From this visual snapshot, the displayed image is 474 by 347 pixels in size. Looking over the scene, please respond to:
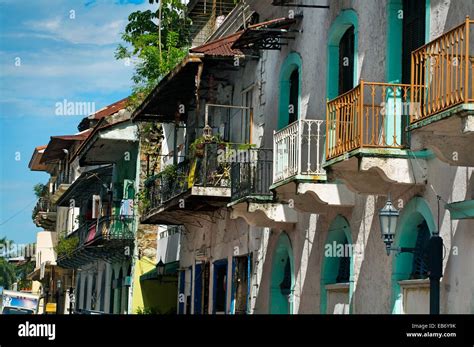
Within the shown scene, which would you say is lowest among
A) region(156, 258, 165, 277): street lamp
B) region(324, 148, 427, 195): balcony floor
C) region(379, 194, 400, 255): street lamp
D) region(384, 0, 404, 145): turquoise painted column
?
region(156, 258, 165, 277): street lamp

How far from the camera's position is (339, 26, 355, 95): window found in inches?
622

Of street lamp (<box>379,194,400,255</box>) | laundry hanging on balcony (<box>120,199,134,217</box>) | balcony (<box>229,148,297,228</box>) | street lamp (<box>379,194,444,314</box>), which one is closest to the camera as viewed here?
street lamp (<box>379,194,444,314</box>)

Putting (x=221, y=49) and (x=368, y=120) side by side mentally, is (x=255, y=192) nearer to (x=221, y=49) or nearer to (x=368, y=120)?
(x=221, y=49)

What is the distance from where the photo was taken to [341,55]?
53.3ft

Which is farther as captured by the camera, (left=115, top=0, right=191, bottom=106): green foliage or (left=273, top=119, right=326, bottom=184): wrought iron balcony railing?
(left=115, top=0, right=191, bottom=106): green foliage

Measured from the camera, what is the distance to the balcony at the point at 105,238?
1278 inches

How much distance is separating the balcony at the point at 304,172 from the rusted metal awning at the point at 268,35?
2.26 metres

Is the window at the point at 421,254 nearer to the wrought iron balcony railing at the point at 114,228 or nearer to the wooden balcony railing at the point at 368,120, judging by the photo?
the wooden balcony railing at the point at 368,120

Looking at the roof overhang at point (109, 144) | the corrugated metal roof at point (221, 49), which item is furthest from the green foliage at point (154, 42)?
the corrugated metal roof at point (221, 49)

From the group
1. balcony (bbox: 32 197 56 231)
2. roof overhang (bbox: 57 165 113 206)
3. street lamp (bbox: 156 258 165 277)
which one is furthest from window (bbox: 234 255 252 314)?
balcony (bbox: 32 197 56 231)

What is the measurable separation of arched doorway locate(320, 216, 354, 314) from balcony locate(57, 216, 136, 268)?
16582 mm

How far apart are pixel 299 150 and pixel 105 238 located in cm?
1811

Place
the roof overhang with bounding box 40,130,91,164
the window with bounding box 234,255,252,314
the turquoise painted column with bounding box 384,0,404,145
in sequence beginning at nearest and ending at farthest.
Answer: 1. the turquoise painted column with bounding box 384,0,404,145
2. the window with bounding box 234,255,252,314
3. the roof overhang with bounding box 40,130,91,164

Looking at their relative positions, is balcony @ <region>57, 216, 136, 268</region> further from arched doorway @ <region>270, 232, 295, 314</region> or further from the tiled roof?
arched doorway @ <region>270, 232, 295, 314</region>
